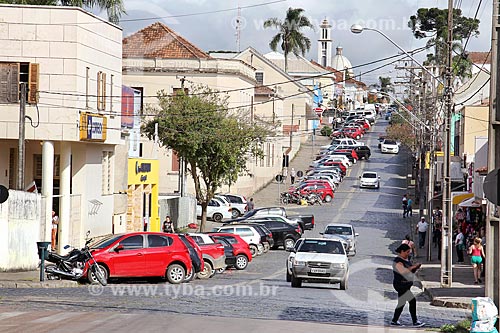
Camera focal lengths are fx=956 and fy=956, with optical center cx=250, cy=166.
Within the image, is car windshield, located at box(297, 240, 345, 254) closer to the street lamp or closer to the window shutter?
the street lamp

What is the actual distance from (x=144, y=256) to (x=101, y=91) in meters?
14.9

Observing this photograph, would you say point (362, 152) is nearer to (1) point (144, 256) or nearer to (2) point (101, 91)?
(2) point (101, 91)

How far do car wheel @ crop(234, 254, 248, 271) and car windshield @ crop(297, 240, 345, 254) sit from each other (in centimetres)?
764

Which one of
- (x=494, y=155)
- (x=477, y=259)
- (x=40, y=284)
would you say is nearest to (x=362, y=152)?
(x=477, y=259)

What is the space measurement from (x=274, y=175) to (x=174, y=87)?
19.7 m

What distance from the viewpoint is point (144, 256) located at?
26875 millimetres

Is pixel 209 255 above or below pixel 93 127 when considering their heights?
below

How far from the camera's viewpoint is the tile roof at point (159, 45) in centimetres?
7025

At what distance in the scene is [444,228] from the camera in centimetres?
3347

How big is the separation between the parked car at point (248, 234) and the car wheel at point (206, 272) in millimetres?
11104

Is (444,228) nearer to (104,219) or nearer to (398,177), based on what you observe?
(104,219)

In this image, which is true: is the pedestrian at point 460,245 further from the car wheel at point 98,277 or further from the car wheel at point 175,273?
the car wheel at point 98,277

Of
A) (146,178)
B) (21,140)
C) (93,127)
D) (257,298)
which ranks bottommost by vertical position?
(257,298)

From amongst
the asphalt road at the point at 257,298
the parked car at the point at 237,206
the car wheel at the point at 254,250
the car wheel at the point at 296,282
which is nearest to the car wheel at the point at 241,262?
the asphalt road at the point at 257,298
